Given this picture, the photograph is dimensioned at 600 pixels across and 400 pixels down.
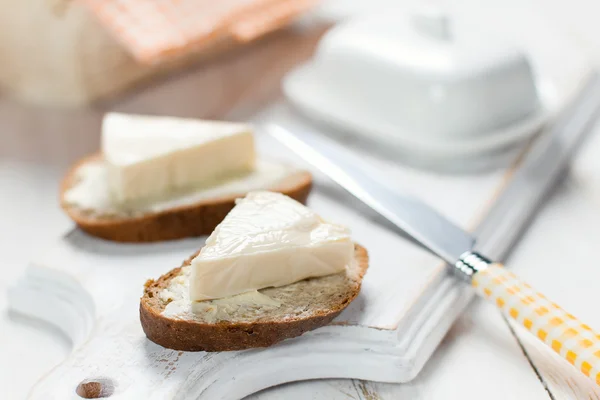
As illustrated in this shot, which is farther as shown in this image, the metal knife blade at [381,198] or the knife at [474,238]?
the metal knife blade at [381,198]

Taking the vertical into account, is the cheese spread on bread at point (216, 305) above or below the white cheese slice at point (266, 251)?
below

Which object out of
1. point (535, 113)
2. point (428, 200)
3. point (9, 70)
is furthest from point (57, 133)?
point (535, 113)

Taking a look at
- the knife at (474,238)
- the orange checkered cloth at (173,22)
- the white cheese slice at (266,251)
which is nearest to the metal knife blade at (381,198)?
the knife at (474,238)

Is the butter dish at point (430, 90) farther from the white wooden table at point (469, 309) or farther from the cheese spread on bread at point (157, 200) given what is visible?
the cheese spread on bread at point (157, 200)

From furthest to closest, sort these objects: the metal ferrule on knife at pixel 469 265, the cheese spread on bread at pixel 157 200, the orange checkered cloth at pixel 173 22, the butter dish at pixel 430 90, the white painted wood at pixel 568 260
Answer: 1. the orange checkered cloth at pixel 173 22
2. the butter dish at pixel 430 90
3. the cheese spread on bread at pixel 157 200
4. the metal ferrule on knife at pixel 469 265
5. the white painted wood at pixel 568 260

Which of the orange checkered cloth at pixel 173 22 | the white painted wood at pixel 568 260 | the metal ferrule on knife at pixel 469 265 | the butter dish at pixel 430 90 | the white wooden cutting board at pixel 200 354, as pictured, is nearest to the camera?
the white wooden cutting board at pixel 200 354

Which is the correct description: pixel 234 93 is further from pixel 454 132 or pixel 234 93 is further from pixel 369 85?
pixel 454 132
